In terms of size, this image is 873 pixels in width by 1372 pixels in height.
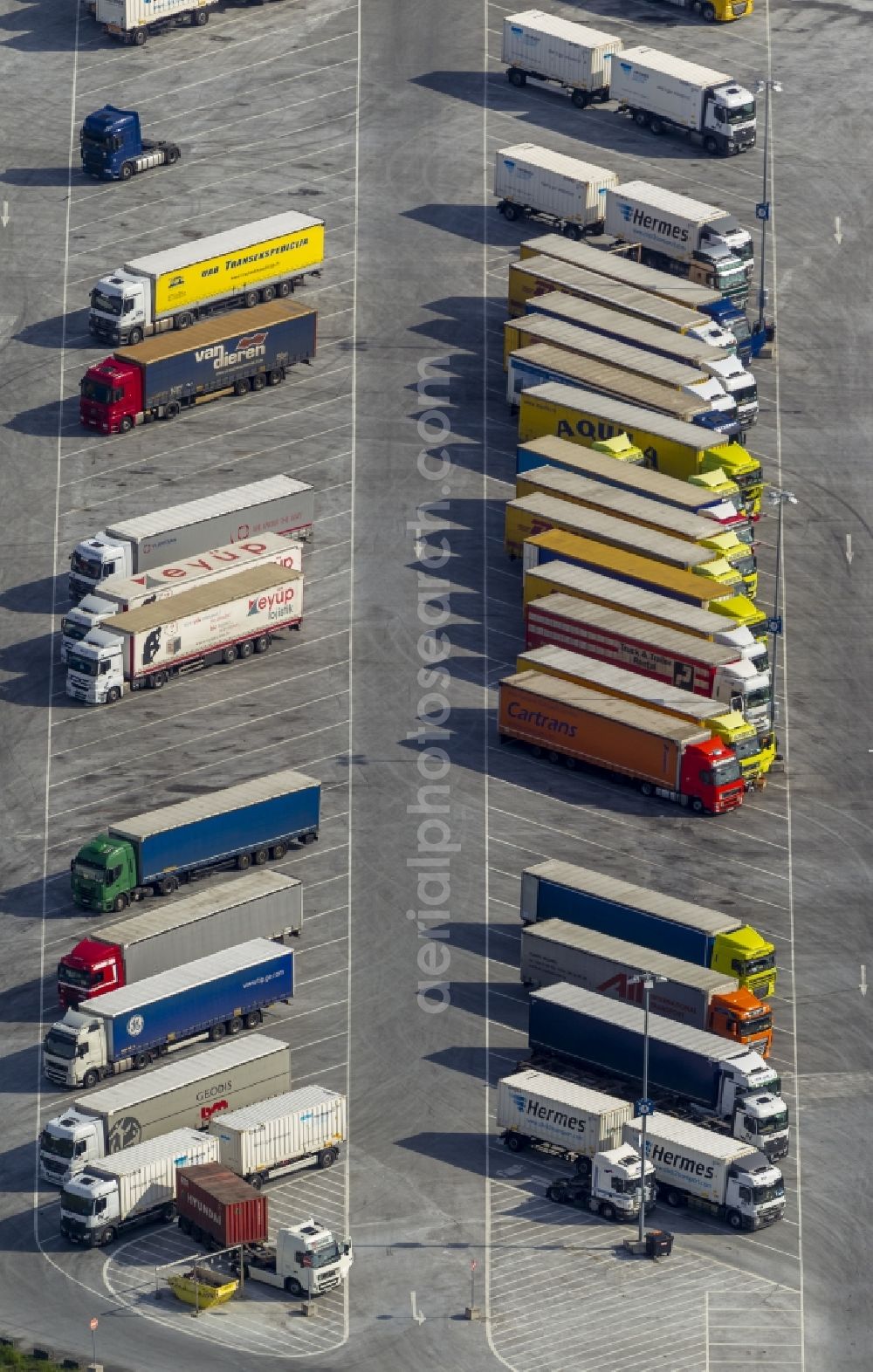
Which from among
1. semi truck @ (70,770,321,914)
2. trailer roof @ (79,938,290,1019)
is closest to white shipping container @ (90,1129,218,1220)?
trailer roof @ (79,938,290,1019)

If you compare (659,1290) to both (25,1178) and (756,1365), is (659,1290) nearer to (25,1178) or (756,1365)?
(756,1365)

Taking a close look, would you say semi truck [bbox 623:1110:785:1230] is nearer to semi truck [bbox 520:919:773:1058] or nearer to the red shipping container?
semi truck [bbox 520:919:773:1058]

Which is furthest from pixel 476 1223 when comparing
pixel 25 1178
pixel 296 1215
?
pixel 25 1178

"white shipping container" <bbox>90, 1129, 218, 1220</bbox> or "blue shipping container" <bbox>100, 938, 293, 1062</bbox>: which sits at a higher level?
"blue shipping container" <bbox>100, 938, 293, 1062</bbox>

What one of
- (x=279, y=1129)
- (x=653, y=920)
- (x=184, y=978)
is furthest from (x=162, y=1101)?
(x=653, y=920)

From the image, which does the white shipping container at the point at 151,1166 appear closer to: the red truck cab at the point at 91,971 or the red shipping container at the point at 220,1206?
the red shipping container at the point at 220,1206

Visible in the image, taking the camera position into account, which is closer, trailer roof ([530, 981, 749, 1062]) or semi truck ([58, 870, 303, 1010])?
trailer roof ([530, 981, 749, 1062])
